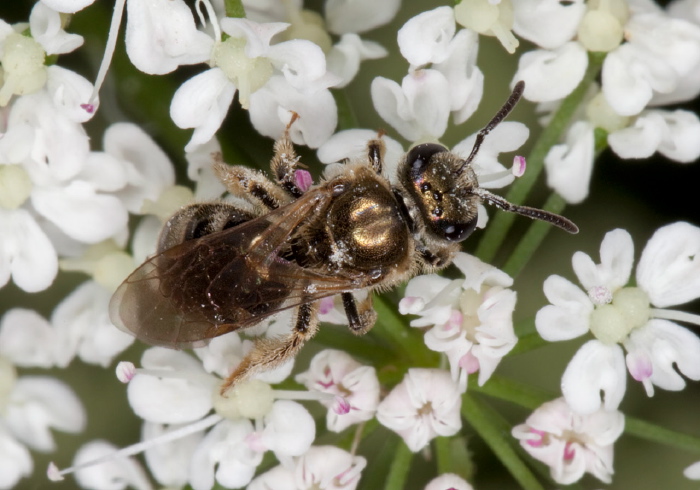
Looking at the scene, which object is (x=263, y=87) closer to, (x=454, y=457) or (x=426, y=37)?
(x=426, y=37)

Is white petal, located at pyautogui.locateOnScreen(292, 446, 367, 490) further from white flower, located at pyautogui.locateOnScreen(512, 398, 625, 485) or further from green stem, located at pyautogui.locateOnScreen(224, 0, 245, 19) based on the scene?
green stem, located at pyautogui.locateOnScreen(224, 0, 245, 19)

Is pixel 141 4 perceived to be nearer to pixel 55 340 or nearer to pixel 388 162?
pixel 388 162

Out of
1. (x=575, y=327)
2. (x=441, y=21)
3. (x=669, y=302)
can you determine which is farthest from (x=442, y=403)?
(x=441, y=21)

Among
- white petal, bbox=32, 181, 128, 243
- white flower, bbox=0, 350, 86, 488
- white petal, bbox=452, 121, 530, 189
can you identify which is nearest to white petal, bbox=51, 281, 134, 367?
white flower, bbox=0, 350, 86, 488

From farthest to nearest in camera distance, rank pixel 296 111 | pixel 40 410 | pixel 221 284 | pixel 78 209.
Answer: pixel 40 410, pixel 78 209, pixel 296 111, pixel 221 284

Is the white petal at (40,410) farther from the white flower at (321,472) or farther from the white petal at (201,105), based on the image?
the white petal at (201,105)

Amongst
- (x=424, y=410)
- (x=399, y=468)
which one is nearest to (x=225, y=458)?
(x=399, y=468)

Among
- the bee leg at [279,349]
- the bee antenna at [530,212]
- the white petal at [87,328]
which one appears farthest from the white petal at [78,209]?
the bee antenna at [530,212]

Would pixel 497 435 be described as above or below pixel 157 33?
below
